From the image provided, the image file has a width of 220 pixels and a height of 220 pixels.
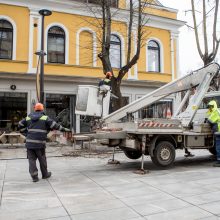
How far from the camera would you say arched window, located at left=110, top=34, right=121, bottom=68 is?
791 inches

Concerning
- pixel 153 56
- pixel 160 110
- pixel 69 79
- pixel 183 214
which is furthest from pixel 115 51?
pixel 183 214

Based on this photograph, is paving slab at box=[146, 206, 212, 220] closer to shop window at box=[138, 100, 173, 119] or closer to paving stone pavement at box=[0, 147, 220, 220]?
paving stone pavement at box=[0, 147, 220, 220]

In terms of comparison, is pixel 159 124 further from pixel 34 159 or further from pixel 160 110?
pixel 160 110

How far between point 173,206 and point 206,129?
507cm

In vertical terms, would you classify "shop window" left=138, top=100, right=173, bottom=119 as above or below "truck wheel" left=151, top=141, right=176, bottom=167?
above

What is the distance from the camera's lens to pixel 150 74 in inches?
827

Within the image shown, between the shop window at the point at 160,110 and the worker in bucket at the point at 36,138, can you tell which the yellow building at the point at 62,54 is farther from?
the worker in bucket at the point at 36,138

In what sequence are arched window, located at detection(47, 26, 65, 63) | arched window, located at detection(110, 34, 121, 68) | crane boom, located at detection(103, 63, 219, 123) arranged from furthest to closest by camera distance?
arched window, located at detection(110, 34, 121, 68) → arched window, located at detection(47, 26, 65, 63) → crane boom, located at detection(103, 63, 219, 123)

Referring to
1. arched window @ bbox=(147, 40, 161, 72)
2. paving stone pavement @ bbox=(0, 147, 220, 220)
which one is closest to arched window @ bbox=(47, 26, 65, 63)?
arched window @ bbox=(147, 40, 161, 72)

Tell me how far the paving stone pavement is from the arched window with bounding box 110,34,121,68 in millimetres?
11136

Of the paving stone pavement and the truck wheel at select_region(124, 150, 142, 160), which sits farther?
the truck wheel at select_region(124, 150, 142, 160)

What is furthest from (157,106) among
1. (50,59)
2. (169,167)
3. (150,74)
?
(169,167)

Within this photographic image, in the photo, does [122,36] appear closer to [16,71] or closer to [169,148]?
[16,71]

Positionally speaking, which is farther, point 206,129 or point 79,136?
point 206,129
